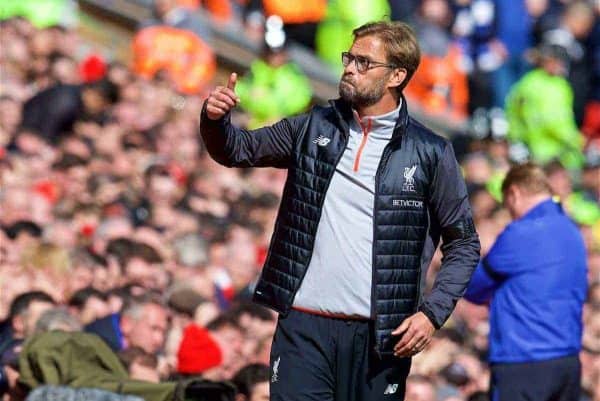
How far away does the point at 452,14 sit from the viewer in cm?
1833

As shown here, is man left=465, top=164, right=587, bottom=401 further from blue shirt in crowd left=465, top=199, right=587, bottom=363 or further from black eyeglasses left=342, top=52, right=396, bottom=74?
black eyeglasses left=342, top=52, right=396, bottom=74

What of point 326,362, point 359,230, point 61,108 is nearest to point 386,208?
point 359,230

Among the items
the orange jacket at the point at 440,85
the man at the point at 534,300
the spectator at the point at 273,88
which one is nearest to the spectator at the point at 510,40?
the orange jacket at the point at 440,85

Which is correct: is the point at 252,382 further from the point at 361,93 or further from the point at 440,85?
the point at 440,85

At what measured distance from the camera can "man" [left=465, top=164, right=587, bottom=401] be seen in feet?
27.1

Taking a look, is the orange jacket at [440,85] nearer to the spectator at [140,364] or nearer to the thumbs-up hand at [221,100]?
the spectator at [140,364]

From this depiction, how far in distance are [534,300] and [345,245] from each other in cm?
222

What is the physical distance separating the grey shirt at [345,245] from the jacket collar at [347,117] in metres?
0.09

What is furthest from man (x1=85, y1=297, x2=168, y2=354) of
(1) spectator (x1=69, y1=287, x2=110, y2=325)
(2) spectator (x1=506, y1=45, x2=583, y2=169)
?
(2) spectator (x1=506, y1=45, x2=583, y2=169)

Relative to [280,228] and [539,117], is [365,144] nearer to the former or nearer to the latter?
[280,228]

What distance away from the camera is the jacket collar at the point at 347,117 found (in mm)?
6465

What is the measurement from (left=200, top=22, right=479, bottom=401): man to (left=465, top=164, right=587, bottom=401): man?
1.84 m

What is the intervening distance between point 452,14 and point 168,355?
9442mm

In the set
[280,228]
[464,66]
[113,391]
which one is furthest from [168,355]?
[464,66]
